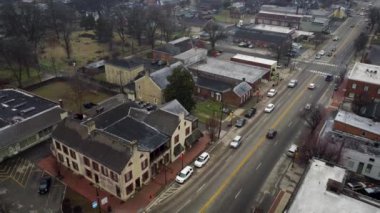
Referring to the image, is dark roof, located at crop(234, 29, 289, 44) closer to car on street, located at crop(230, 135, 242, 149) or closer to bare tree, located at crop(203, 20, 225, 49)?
bare tree, located at crop(203, 20, 225, 49)

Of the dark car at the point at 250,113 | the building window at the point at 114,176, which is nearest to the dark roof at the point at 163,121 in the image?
the building window at the point at 114,176

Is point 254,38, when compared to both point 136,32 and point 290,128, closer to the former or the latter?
point 136,32

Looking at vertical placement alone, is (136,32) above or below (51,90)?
above

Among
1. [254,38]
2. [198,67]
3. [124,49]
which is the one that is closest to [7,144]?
[198,67]

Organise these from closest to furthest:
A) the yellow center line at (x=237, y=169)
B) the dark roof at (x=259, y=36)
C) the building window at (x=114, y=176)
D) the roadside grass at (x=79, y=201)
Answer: the roadside grass at (x=79, y=201), the building window at (x=114, y=176), the yellow center line at (x=237, y=169), the dark roof at (x=259, y=36)

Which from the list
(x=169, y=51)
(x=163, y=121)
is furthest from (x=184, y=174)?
(x=169, y=51)

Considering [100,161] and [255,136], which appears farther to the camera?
[255,136]

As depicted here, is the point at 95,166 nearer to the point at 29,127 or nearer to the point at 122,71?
the point at 29,127

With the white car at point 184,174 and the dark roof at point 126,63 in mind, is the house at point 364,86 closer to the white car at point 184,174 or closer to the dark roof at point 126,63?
the white car at point 184,174
